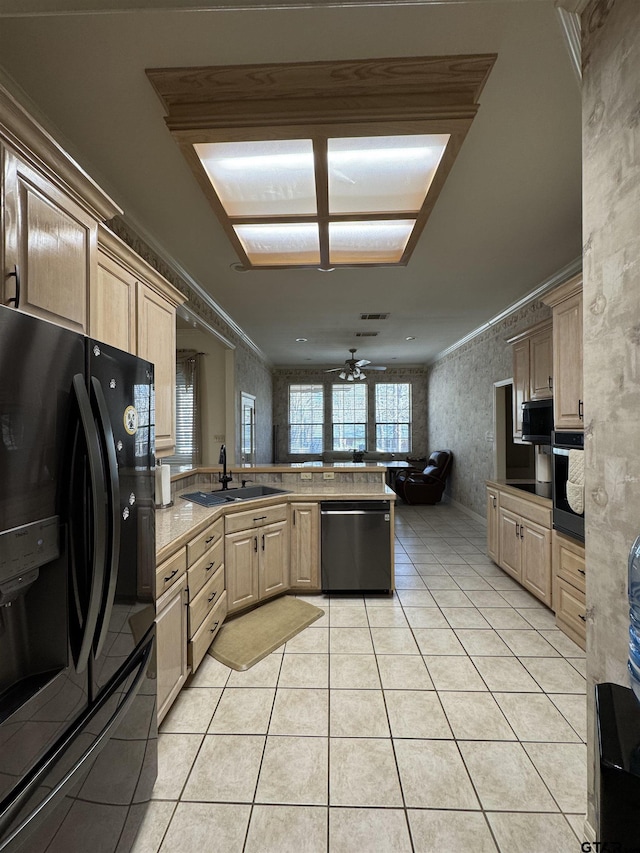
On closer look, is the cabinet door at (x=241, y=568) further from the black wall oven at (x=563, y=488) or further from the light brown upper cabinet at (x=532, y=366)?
the light brown upper cabinet at (x=532, y=366)

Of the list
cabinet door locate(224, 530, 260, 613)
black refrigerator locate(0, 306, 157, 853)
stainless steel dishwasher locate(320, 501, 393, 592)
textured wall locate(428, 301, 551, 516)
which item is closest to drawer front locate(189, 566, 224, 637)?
cabinet door locate(224, 530, 260, 613)

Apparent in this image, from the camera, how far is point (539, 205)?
101 inches

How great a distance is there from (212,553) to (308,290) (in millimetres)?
2905

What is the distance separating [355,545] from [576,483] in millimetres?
1697

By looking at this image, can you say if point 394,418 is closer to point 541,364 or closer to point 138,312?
point 541,364

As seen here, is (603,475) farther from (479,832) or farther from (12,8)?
(12,8)

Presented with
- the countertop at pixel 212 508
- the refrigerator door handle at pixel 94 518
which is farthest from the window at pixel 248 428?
the refrigerator door handle at pixel 94 518

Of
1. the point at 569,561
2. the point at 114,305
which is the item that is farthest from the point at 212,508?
the point at 569,561

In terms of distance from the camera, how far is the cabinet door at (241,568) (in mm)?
2793

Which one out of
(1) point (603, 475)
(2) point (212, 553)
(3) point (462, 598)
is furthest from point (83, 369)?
(3) point (462, 598)

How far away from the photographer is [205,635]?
2330mm

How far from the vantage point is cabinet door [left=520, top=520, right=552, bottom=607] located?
9.64ft

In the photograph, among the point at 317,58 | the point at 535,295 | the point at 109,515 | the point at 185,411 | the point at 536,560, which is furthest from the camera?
the point at 185,411

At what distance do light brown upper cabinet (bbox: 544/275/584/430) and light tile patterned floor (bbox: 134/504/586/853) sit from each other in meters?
1.55
